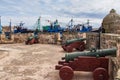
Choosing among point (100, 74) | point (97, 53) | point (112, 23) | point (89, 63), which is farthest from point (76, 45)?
point (100, 74)

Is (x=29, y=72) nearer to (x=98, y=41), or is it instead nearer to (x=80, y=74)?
(x=80, y=74)

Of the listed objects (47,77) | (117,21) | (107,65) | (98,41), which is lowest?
(47,77)

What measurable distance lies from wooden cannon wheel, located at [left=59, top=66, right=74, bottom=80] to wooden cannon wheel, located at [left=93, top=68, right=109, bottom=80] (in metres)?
0.69

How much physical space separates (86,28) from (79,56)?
58.1ft

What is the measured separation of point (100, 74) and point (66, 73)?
0.98 meters

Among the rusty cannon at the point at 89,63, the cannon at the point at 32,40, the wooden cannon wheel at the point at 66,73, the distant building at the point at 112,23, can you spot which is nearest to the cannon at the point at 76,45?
the distant building at the point at 112,23

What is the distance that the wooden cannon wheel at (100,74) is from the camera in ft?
18.9

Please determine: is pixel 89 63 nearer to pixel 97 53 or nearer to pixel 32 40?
pixel 97 53

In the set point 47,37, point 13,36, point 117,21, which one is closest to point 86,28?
point 47,37

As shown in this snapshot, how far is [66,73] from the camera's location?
6.18 m

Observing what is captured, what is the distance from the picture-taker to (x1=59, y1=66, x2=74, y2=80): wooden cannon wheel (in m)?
6.16

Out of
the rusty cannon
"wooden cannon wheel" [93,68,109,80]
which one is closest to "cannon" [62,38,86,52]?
the rusty cannon

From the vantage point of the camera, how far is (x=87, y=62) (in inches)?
244

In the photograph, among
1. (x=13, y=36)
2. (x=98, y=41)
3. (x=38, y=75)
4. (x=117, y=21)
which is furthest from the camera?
(x=13, y=36)
